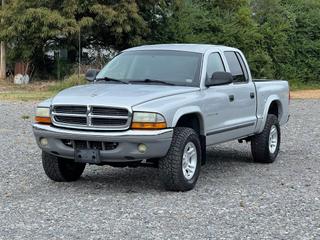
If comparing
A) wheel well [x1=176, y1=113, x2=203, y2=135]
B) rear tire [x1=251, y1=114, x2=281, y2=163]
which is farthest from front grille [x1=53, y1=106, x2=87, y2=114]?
rear tire [x1=251, y1=114, x2=281, y2=163]

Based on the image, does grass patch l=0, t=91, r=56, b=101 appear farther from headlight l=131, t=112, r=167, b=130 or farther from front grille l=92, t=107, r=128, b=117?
headlight l=131, t=112, r=167, b=130

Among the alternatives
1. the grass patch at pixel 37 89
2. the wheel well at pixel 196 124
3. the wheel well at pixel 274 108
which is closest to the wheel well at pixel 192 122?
the wheel well at pixel 196 124

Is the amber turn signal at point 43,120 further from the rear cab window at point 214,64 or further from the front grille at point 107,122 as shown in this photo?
the rear cab window at point 214,64

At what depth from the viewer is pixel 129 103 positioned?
7.86m

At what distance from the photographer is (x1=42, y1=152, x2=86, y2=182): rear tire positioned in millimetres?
8688

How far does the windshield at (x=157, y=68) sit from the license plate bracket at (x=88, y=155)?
1435 millimetres

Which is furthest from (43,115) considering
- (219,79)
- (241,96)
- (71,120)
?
(241,96)

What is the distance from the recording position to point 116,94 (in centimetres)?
820

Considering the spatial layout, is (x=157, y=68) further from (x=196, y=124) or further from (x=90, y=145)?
(x=90, y=145)

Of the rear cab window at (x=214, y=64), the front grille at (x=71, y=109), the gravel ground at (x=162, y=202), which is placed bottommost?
the gravel ground at (x=162, y=202)

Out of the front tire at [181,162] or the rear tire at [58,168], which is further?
the rear tire at [58,168]

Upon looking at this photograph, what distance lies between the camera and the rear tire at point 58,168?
8.69 m

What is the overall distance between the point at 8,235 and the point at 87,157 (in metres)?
1.86

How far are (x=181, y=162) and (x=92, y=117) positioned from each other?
3.85 feet
